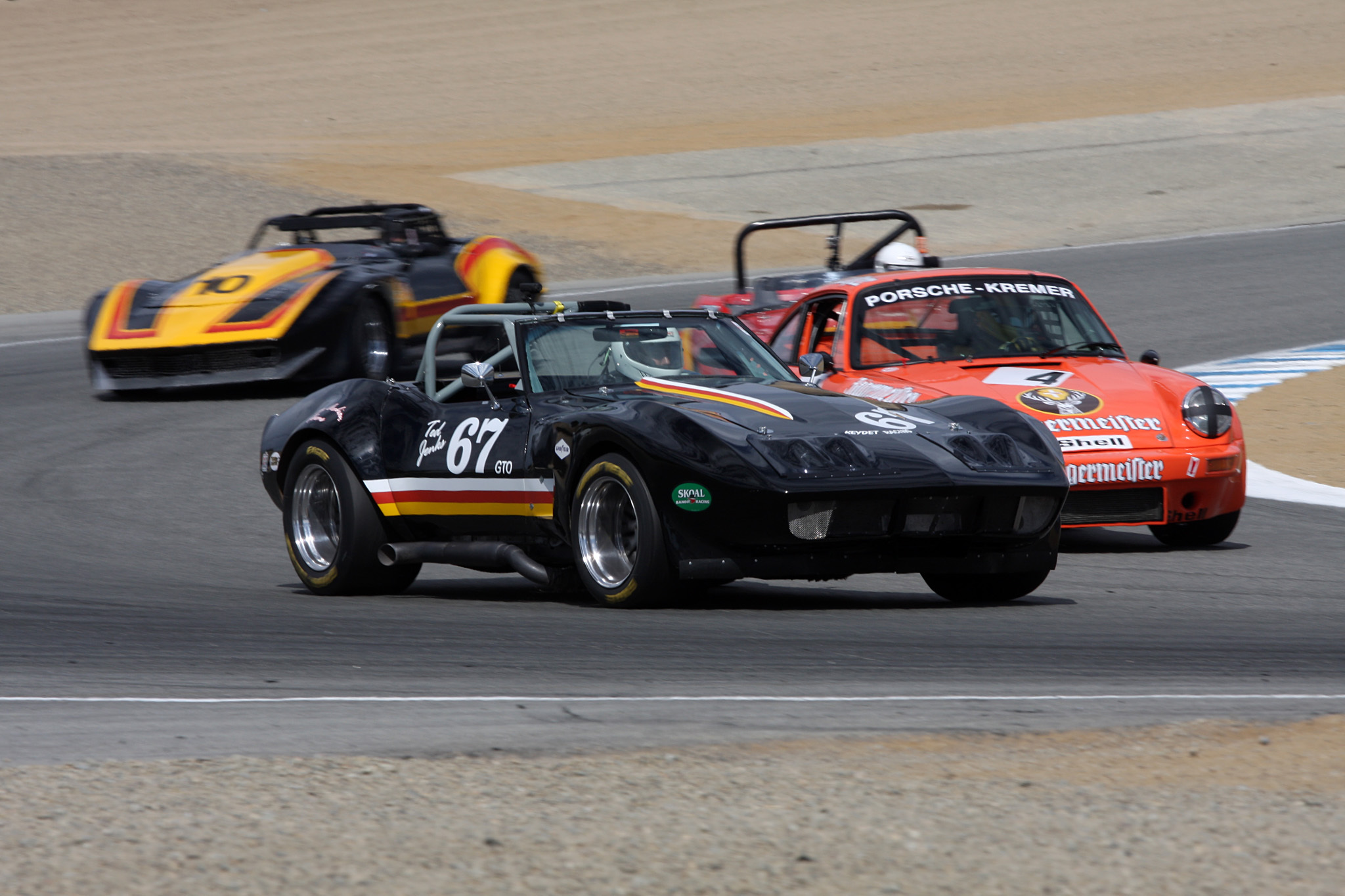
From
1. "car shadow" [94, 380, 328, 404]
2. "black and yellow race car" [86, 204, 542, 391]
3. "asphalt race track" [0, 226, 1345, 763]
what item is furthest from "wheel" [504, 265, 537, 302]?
"asphalt race track" [0, 226, 1345, 763]

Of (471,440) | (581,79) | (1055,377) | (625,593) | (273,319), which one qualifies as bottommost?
(581,79)

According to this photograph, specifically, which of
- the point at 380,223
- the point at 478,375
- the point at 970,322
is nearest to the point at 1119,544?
the point at 970,322

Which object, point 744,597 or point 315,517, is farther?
point 315,517

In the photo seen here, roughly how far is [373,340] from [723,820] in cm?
1126

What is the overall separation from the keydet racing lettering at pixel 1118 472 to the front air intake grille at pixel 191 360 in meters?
7.48

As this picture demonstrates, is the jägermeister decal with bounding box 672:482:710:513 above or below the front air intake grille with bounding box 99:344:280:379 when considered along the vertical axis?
above

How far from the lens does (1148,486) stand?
904cm

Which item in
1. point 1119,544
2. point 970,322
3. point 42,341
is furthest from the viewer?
point 42,341

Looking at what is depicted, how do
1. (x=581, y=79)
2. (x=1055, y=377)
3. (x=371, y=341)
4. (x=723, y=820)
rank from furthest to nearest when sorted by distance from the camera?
(x=581, y=79), (x=371, y=341), (x=1055, y=377), (x=723, y=820)

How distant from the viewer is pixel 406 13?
60219 millimetres

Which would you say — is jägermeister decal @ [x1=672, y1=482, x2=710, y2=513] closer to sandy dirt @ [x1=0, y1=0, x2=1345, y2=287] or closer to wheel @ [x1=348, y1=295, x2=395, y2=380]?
wheel @ [x1=348, y1=295, x2=395, y2=380]

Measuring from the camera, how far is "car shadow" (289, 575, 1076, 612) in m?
7.61

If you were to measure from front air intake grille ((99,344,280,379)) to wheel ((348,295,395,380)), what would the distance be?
60 cm

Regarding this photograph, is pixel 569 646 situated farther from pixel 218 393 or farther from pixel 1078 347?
pixel 218 393
